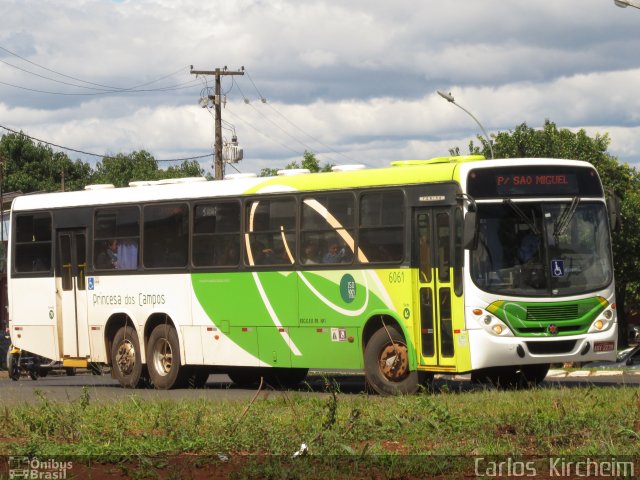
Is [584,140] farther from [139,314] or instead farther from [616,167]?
[139,314]

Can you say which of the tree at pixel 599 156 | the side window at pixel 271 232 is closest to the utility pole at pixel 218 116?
the tree at pixel 599 156

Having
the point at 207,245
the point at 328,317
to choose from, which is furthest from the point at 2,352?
the point at 328,317

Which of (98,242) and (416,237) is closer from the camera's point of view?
(416,237)

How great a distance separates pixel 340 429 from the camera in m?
11.9

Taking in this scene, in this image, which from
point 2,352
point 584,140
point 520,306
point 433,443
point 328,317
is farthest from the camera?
point 584,140

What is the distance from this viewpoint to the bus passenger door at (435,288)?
17594 mm

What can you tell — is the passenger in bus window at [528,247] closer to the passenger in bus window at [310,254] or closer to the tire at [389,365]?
the tire at [389,365]

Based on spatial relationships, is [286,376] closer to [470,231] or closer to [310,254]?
[310,254]

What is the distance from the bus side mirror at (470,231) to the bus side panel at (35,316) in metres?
9.53

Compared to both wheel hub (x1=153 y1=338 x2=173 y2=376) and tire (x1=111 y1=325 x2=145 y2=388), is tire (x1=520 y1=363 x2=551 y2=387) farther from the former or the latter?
tire (x1=111 y1=325 x2=145 y2=388)

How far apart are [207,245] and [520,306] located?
→ 19.4ft

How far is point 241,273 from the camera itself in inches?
809

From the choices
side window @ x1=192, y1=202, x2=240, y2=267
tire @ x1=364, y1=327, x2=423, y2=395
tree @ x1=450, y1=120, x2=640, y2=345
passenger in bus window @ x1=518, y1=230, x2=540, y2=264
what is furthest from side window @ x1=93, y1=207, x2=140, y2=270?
tree @ x1=450, y1=120, x2=640, y2=345

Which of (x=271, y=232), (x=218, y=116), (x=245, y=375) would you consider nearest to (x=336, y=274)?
(x=271, y=232)
